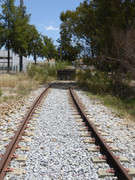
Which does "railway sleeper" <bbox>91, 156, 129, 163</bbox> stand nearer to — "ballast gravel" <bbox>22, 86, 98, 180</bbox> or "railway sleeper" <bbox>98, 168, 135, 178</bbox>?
"ballast gravel" <bbox>22, 86, 98, 180</bbox>

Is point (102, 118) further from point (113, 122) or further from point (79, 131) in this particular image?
point (79, 131)

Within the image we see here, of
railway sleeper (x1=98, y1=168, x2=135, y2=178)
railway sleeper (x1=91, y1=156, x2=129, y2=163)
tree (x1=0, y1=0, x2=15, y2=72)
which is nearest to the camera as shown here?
railway sleeper (x1=98, y1=168, x2=135, y2=178)

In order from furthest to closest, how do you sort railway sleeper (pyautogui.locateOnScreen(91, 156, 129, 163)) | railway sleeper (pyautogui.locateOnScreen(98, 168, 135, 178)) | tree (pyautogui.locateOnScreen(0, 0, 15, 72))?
tree (pyautogui.locateOnScreen(0, 0, 15, 72))
railway sleeper (pyautogui.locateOnScreen(91, 156, 129, 163))
railway sleeper (pyautogui.locateOnScreen(98, 168, 135, 178))

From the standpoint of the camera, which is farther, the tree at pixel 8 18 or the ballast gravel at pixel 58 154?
the tree at pixel 8 18

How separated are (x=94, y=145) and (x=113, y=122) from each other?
2280 millimetres

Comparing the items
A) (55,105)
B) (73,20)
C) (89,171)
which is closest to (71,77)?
(73,20)

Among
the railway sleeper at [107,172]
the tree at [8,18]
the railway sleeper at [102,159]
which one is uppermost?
the tree at [8,18]

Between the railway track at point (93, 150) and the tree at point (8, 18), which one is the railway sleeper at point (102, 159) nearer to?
the railway track at point (93, 150)

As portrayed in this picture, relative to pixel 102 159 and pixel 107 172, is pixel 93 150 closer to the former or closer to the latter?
pixel 102 159

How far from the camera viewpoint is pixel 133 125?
664cm

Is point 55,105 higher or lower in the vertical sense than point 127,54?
lower

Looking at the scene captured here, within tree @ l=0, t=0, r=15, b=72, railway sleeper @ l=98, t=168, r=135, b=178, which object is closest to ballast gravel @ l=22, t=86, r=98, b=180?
railway sleeper @ l=98, t=168, r=135, b=178

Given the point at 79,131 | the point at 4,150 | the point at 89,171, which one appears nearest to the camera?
the point at 89,171

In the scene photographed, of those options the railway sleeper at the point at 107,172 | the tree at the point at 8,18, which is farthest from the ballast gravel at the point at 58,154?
Answer: the tree at the point at 8,18
